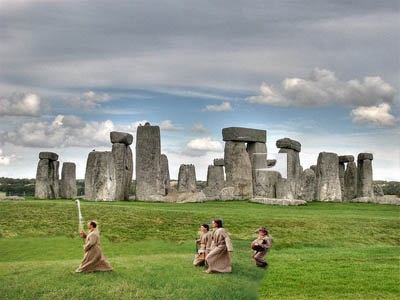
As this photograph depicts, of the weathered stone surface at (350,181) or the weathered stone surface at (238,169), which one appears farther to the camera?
the weathered stone surface at (350,181)

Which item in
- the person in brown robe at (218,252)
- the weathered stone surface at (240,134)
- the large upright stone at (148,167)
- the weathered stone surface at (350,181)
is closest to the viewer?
the person in brown robe at (218,252)

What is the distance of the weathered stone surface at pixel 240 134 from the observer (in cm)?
3884

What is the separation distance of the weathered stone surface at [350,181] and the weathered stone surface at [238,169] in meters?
9.82

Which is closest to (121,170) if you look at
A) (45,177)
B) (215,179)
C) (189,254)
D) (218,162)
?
(45,177)

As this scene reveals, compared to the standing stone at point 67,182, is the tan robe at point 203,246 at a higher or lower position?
lower

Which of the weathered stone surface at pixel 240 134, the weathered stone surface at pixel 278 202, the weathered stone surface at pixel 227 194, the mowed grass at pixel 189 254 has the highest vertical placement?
the weathered stone surface at pixel 240 134

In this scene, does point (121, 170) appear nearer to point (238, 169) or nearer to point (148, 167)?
point (148, 167)

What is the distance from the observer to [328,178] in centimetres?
3959

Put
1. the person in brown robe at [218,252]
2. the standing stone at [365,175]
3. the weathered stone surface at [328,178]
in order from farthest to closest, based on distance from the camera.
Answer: the standing stone at [365,175], the weathered stone surface at [328,178], the person in brown robe at [218,252]

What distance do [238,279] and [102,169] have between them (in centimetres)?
1910

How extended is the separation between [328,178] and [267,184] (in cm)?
552

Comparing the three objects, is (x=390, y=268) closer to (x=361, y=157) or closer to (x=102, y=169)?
(x=102, y=169)

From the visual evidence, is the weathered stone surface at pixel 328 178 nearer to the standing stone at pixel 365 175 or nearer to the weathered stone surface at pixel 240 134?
the weathered stone surface at pixel 240 134

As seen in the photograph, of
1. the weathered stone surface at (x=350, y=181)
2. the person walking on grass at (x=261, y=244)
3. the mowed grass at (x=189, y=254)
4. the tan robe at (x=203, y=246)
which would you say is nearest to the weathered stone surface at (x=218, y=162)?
the weathered stone surface at (x=350, y=181)
